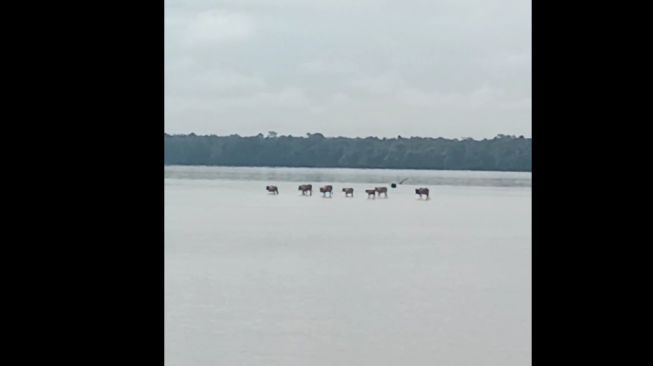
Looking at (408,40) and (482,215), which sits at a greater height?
(408,40)

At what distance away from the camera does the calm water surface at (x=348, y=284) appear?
→ 490cm

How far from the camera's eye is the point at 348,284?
7711 millimetres

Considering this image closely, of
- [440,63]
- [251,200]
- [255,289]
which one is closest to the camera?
[255,289]

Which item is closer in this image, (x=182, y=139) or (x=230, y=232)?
(x=230, y=232)

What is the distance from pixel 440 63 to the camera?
71.3 feet

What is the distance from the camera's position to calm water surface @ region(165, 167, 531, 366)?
4.90 metres
